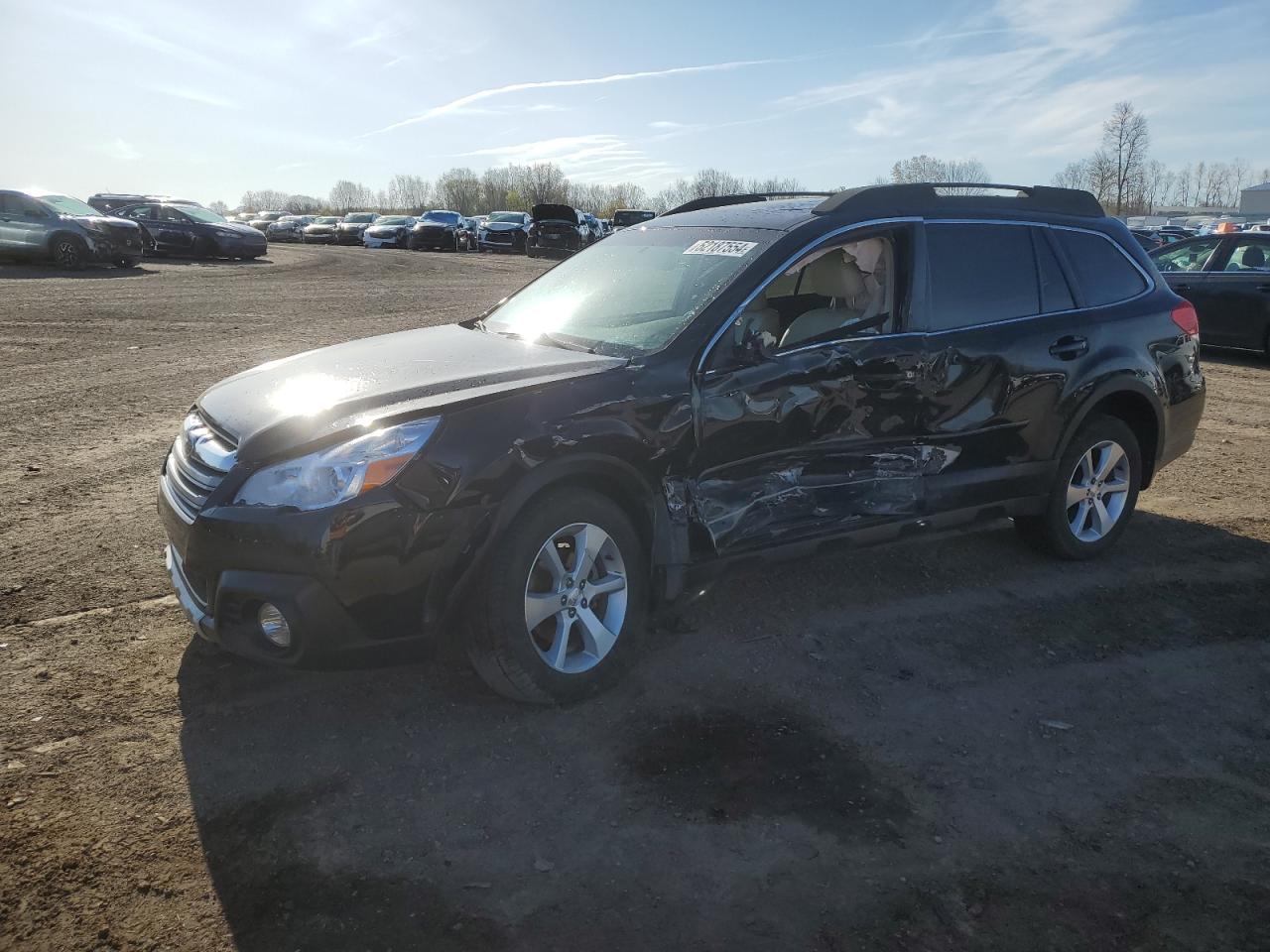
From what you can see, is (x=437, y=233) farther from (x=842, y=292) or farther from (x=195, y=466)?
(x=195, y=466)

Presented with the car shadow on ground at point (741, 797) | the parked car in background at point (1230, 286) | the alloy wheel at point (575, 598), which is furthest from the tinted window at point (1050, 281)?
the parked car in background at point (1230, 286)

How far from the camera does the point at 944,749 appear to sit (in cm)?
352

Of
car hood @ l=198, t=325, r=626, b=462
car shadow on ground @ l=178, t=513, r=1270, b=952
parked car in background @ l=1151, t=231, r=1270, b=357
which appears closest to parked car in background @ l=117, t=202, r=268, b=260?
parked car in background @ l=1151, t=231, r=1270, b=357

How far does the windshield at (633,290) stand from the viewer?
164 inches

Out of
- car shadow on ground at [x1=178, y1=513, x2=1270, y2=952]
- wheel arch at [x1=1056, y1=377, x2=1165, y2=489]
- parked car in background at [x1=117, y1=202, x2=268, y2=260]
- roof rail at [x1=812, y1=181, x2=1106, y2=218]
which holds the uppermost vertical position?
parked car in background at [x1=117, y1=202, x2=268, y2=260]

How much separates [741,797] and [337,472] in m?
1.70

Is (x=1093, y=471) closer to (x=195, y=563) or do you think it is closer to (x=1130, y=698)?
(x=1130, y=698)

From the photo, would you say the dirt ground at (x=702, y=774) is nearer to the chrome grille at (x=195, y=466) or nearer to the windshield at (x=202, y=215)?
the chrome grille at (x=195, y=466)

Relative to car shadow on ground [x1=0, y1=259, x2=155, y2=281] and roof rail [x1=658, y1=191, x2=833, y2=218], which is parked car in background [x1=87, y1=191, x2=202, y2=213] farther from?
roof rail [x1=658, y1=191, x2=833, y2=218]

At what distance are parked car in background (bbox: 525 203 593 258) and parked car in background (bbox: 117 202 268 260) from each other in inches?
385

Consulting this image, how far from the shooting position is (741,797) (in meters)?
3.19

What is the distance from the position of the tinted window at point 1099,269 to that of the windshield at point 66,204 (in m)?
22.6

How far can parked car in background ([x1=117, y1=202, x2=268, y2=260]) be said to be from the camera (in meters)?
27.5

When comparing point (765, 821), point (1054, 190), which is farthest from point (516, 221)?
point (765, 821)
